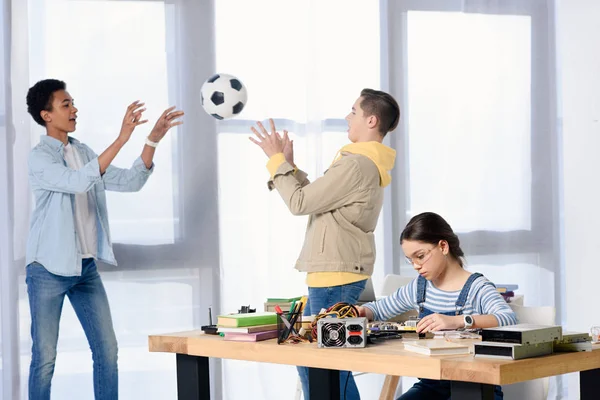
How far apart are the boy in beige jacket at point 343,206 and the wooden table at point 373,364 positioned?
53 centimetres

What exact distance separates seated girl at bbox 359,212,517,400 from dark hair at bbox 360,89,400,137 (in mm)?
559

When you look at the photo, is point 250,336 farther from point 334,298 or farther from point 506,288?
point 506,288

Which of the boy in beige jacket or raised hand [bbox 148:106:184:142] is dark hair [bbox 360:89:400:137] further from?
raised hand [bbox 148:106:184:142]

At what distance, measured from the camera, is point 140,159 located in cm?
351

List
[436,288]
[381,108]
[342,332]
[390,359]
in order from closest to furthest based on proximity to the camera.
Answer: [390,359]
[342,332]
[436,288]
[381,108]

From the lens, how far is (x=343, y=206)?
2.79 metres

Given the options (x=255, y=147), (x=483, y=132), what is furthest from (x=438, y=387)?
(x=483, y=132)

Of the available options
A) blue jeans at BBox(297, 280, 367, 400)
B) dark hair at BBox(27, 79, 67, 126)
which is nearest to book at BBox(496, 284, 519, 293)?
blue jeans at BBox(297, 280, 367, 400)

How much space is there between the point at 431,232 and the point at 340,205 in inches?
18.1

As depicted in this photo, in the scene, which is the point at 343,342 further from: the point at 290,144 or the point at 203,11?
the point at 203,11

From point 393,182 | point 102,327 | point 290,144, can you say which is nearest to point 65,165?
point 102,327

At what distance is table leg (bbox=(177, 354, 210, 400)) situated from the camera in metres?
2.29

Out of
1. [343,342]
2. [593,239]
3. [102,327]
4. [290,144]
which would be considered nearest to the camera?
[343,342]

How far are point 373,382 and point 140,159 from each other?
155 cm
